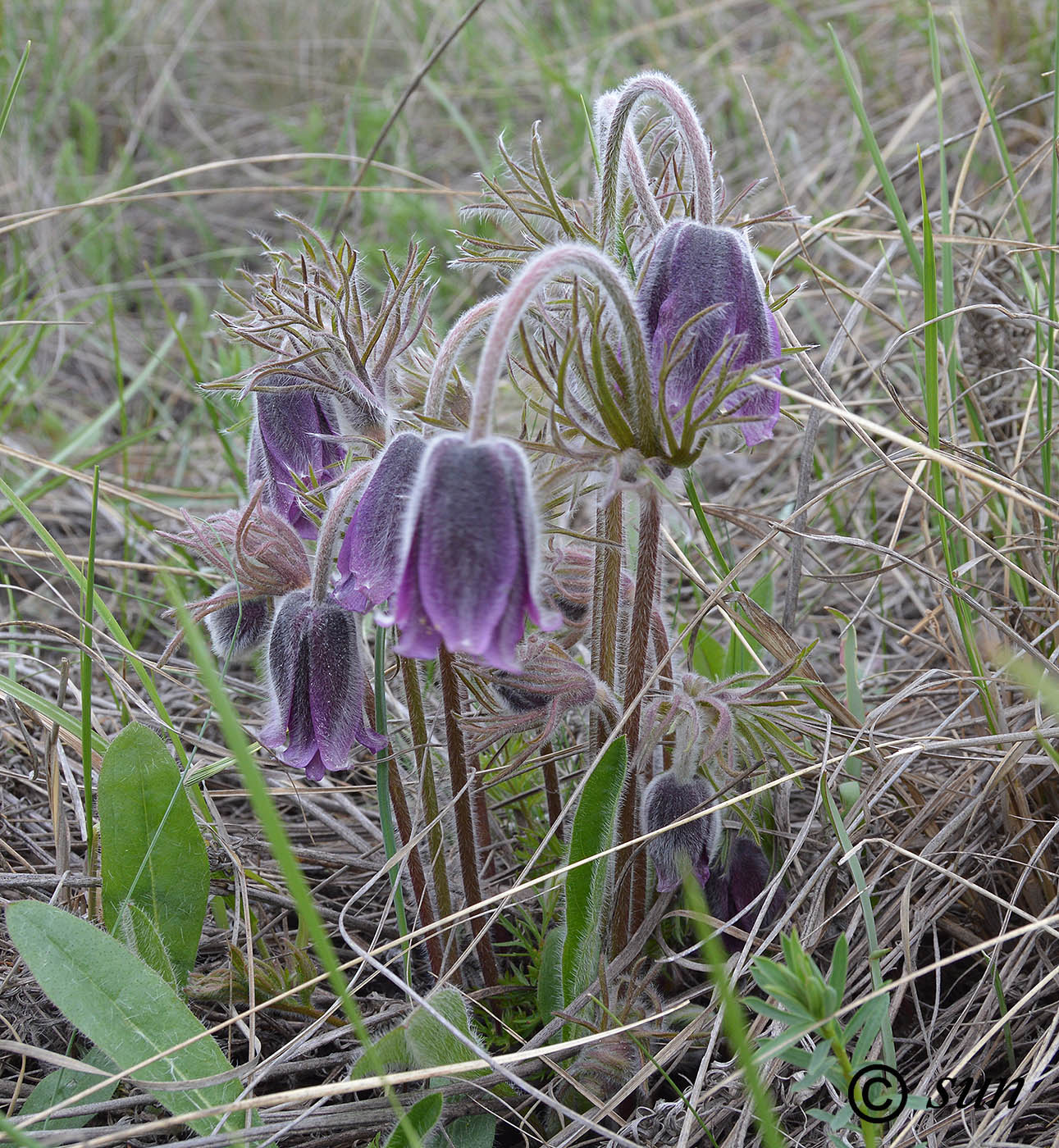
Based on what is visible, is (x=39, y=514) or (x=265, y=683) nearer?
(x=265, y=683)

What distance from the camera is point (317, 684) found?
1.57 meters

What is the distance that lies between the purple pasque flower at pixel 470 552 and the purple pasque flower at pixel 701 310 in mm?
238

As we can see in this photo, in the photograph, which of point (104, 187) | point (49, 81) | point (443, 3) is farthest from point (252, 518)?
point (443, 3)

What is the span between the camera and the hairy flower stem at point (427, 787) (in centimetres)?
161

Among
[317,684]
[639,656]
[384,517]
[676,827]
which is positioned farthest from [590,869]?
[384,517]

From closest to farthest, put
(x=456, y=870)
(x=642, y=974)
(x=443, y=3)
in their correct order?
(x=642, y=974), (x=456, y=870), (x=443, y=3)

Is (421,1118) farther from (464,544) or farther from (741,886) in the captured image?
(464,544)

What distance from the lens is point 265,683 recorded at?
65.8 inches

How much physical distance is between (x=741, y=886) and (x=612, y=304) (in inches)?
36.8

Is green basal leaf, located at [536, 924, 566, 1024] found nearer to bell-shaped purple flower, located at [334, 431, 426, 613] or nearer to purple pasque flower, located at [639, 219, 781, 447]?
bell-shaped purple flower, located at [334, 431, 426, 613]

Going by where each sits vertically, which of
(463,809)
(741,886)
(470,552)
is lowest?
(741,886)

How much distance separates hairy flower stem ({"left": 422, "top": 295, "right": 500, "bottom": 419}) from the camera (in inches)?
54.0

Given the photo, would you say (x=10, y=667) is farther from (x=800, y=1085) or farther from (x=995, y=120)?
(x=995, y=120)

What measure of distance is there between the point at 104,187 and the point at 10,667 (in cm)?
266
